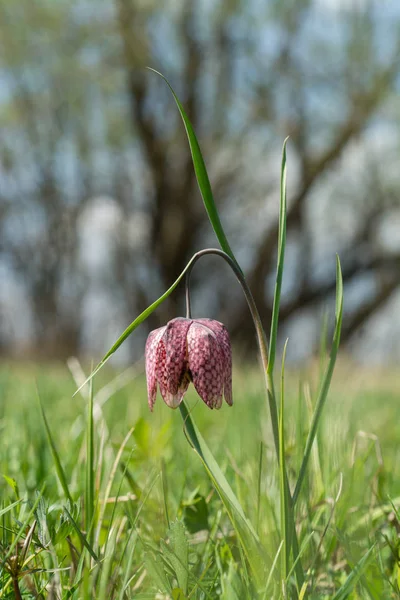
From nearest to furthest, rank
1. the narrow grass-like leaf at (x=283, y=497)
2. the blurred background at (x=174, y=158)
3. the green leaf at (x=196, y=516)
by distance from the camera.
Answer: the narrow grass-like leaf at (x=283, y=497) < the green leaf at (x=196, y=516) < the blurred background at (x=174, y=158)

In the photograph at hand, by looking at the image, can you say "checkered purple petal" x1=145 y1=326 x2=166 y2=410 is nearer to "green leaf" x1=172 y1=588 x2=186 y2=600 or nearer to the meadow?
the meadow

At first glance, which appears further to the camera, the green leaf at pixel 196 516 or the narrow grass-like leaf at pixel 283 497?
the green leaf at pixel 196 516

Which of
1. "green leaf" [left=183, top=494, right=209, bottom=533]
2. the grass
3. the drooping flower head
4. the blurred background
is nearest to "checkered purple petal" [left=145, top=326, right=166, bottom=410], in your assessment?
the drooping flower head

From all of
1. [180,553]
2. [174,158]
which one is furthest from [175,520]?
[174,158]

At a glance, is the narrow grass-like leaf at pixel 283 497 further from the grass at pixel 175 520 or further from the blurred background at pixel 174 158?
the blurred background at pixel 174 158

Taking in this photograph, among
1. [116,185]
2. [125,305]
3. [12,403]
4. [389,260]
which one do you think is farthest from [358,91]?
[12,403]

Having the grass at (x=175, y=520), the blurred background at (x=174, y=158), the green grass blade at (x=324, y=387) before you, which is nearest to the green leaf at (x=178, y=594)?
the grass at (x=175, y=520)
